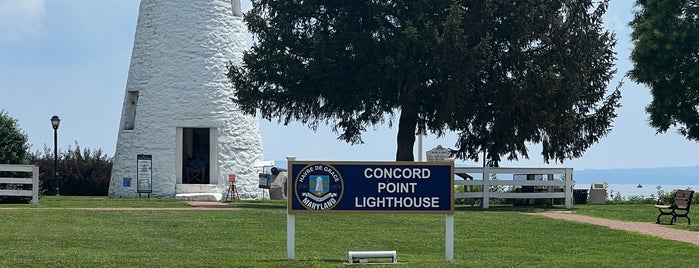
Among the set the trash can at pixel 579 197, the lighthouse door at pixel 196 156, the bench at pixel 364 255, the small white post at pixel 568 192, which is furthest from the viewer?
the lighthouse door at pixel 196 156

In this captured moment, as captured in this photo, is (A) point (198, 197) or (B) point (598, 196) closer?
(A) point (198, 197)

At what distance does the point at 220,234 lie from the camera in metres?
23.7

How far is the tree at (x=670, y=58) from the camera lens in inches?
1773

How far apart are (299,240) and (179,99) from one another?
18.9m

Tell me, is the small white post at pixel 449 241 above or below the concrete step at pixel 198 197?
below

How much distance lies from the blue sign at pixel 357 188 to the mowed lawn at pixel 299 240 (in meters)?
0.83

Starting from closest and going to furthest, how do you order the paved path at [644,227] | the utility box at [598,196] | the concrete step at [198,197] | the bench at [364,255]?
1. the bench at [364,255]
2. the paved path at [644,227]
3. the concrete step at [198,197]
4. the utility box at [598,196]

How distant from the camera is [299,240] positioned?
75.0ft

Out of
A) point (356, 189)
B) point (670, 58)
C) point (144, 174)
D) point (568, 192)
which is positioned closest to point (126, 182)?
point (144, 174)

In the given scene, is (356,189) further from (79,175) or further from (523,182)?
(79,175)

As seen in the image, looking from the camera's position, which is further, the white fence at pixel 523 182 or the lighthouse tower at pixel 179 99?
the lighthouse tower at pixel 179 99

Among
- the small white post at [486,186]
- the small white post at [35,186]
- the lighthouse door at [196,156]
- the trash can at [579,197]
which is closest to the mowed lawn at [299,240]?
the small white post at [35,186]

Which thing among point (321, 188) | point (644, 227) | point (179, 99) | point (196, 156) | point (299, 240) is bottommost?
point (299, 240)

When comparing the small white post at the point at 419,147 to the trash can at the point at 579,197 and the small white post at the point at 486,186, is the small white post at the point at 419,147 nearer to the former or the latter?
the trash can at the point at 579,197
